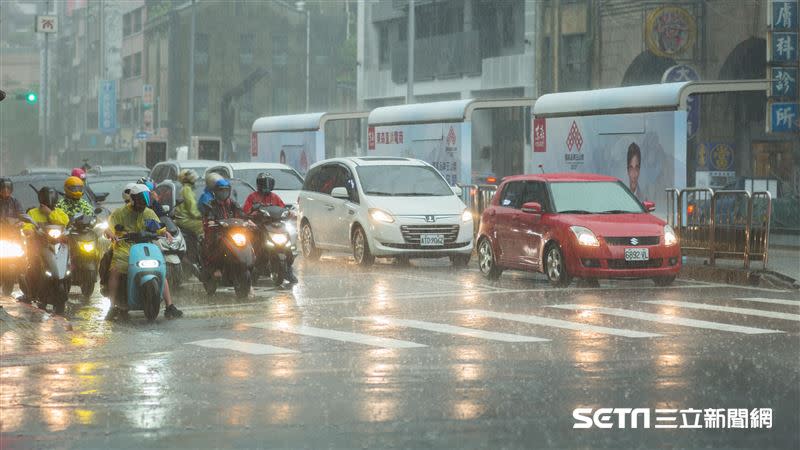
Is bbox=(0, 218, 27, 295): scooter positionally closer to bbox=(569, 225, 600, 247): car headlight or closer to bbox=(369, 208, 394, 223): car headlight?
bbox=(369, 208, 394, 223): car headlight

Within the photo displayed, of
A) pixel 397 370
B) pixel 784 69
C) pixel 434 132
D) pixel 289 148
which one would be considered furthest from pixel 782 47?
pixel 397 370

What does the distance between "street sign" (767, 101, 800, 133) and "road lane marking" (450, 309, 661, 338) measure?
17385mm

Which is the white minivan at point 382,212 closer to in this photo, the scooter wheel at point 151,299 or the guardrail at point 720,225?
the guardrail at point 720,225

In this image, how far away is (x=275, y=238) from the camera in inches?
823

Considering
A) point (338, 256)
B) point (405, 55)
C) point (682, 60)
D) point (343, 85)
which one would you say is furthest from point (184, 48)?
point (338, 256)

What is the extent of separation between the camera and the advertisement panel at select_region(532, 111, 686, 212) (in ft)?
85.8

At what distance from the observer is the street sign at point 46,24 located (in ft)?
254

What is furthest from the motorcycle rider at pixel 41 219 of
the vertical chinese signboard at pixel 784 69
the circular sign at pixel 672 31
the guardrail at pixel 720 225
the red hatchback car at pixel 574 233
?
the circular sign at pixel 672 31

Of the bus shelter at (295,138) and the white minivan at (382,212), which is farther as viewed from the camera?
the bus shelter at (295,138)

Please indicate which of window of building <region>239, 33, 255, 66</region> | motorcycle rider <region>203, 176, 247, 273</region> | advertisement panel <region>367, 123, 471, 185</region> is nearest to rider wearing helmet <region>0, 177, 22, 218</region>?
motorcycle rider <region>203, 176, 247, 273</region>

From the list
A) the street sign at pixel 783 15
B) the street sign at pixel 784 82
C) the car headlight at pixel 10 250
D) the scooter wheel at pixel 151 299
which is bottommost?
the scooter wheel at pixel 151 299

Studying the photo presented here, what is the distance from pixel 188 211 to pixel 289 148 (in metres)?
24.0

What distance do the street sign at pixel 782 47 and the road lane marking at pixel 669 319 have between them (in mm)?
16575

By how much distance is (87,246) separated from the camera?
18.8m
